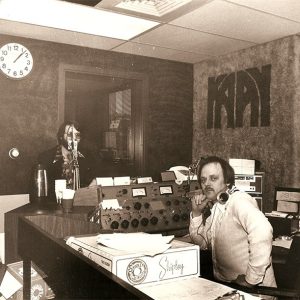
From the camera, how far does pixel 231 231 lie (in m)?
2.50

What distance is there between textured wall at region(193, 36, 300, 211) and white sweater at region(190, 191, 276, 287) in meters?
1.71

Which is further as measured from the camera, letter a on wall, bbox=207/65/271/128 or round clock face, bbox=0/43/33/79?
letter a on wall, bbox=207/65/271/128

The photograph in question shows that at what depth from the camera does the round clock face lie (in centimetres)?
423

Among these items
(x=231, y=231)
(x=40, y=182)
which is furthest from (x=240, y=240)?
(x=40, y=182)

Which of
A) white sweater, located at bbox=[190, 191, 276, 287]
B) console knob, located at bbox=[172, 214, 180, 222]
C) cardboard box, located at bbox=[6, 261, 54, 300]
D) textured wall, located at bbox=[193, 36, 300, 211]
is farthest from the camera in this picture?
textured wall, located at bbox=[193, 36, 300, 211]

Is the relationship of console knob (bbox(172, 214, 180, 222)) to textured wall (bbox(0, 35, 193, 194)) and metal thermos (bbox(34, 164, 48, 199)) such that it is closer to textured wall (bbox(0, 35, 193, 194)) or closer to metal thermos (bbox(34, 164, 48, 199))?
metal thermos (bbox(34, 164, 48, 199))

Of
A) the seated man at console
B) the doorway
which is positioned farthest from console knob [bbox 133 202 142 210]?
the doorway

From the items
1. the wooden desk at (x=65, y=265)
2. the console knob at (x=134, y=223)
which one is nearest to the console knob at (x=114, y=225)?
the console knob at (x=134, y=223)

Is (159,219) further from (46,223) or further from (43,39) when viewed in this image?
(43,39)

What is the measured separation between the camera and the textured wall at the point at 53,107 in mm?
4324

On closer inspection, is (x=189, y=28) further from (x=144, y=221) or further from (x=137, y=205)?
(x=144, y=221)

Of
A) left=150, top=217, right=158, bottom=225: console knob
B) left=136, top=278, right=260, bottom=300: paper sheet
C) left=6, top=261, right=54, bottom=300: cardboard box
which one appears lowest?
left=6, top=261, right=54, bottom=300: cardboard box

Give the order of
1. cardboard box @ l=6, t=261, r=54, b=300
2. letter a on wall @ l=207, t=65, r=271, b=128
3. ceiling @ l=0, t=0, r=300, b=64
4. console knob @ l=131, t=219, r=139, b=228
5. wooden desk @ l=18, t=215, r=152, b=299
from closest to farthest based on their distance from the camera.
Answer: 1. wooden desk @ l=18, t=215, r=152, b=299
2. cardboard box @ l=6, t=261, r=54, b=300
3. ceiling @ l=0, t=0, r=300, b=64
4. console knob @ l=131, t=219, r=139, b=228
5. letter a on wall @ l=207, t=65, r=271, b=128

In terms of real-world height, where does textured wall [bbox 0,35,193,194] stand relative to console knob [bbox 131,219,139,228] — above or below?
above
